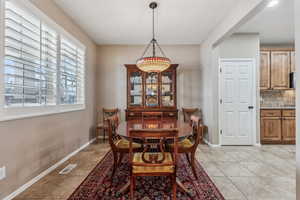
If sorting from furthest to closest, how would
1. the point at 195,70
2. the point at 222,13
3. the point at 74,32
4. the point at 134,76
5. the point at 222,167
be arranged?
the point at 195,70 → the point at 134,76 → the point at 74,32 → the point at 222,13 → the point at 222,167

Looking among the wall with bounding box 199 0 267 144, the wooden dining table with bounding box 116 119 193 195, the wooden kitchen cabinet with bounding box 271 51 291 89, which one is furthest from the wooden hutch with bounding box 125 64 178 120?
the wooden kitchen cabinet with bounding box 271 51 291 89

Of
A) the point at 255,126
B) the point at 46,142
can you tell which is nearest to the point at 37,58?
the point at 46,142

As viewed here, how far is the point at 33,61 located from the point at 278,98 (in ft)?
18.3

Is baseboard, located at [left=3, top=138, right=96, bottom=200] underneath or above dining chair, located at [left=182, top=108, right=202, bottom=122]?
underneath

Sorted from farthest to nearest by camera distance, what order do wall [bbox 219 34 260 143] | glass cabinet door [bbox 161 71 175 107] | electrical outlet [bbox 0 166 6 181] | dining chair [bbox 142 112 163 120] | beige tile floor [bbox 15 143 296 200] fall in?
glass cabinet door [bbox 161 71 175 107]
wall [bbox 219 34 260 143]
dining chair [bbox 142 112 163 120]
beige tile floor [bbox 15 143 296 200]
electrical outlet [bbox 0 166 6 181]

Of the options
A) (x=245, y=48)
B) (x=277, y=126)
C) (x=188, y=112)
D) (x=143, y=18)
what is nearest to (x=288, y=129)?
(x=277, y=126)

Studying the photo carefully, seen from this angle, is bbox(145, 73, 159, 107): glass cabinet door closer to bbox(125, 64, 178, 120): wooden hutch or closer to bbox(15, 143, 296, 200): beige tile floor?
bbox(125, 64, 178, 120): wooden hutch

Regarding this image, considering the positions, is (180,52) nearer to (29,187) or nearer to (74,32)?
(74,32)

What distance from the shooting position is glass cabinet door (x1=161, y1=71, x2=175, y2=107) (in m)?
4.46

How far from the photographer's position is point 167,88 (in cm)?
449

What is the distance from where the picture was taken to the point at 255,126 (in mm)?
4020

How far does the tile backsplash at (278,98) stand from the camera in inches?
182

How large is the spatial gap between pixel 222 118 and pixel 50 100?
3.57 m

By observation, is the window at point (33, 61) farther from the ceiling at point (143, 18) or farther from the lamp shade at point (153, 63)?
the lamp shade at point (153, 63)
